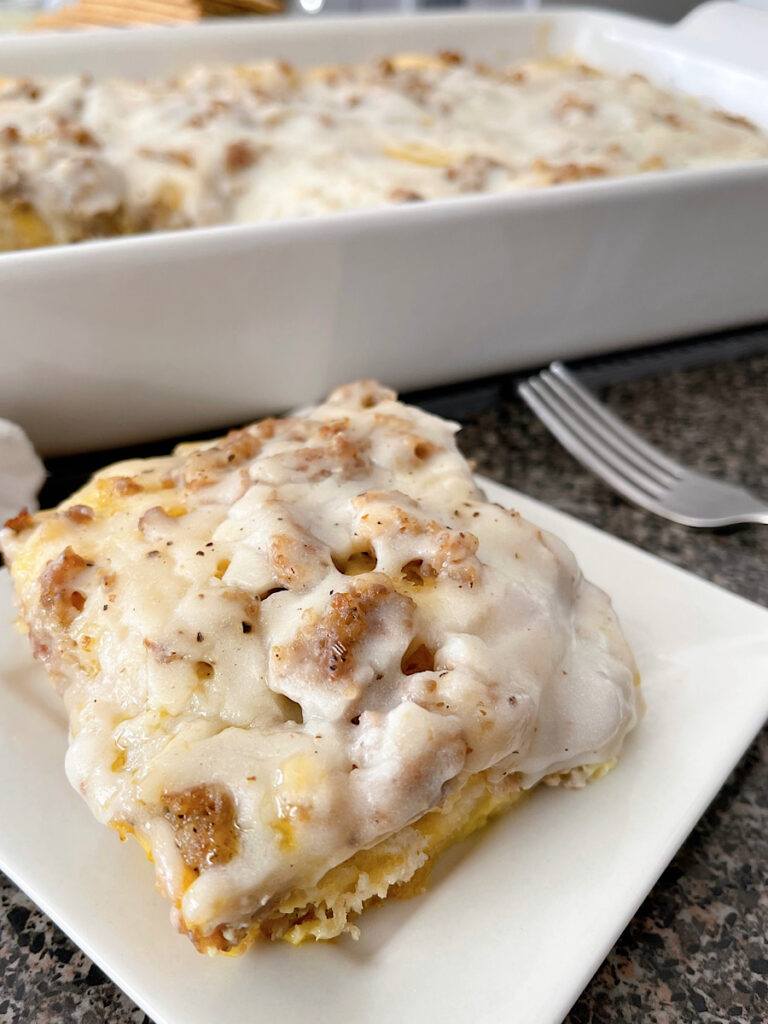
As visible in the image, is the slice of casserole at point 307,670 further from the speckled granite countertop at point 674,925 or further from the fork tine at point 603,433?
the fork tine at point 603,433

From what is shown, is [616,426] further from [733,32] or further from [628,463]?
[733,32]

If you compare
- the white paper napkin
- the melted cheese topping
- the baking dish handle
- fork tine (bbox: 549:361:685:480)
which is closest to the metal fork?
fork tine (bbox: 549:361:685:480)

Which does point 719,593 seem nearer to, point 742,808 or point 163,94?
point 742,808

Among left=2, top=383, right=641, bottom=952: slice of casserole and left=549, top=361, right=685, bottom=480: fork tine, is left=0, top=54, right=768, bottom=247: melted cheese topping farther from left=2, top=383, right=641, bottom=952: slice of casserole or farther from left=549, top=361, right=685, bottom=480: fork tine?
left=2, top=383, right=641, bottom=952: slice of casserole

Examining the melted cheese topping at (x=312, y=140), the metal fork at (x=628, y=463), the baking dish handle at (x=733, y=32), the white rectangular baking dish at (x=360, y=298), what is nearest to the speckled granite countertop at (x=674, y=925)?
the metal fork at (x=628, y=463)

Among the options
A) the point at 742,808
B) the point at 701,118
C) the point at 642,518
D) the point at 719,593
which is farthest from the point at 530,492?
the point at 701,118

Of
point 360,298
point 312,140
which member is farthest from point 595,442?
point 312,140

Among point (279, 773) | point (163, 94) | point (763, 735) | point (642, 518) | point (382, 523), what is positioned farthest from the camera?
point (163, 94)
